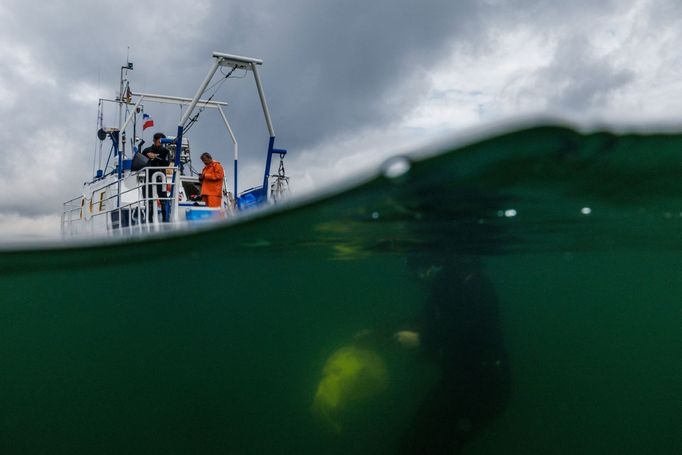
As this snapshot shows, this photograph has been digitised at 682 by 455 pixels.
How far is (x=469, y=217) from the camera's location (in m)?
7.79

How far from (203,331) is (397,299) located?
Answer: 7939 mm

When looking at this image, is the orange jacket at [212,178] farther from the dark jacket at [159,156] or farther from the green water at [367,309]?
the green water at [367,309]

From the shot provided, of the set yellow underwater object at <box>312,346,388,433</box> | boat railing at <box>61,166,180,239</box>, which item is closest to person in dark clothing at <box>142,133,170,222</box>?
boat railing at <box>61,166,180,239</box>

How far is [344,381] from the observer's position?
721cm

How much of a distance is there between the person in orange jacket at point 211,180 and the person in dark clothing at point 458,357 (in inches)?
233

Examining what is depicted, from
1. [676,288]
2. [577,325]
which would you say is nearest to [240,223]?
[676,288]

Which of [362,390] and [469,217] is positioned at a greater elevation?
[469,217]

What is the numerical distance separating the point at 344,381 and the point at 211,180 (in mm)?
6657

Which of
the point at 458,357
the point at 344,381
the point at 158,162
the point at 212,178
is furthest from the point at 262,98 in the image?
the point at 458,357

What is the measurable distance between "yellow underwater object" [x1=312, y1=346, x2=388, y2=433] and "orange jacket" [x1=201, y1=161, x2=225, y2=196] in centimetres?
588

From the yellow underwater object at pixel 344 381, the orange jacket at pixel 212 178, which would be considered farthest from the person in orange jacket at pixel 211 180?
the yellow underwater object at pixel 344 381

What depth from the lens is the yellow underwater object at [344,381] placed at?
7207 mm

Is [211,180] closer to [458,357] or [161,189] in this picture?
[161,189]

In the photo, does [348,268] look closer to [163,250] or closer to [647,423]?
[163,250]
